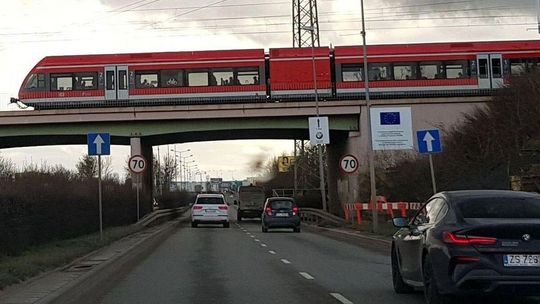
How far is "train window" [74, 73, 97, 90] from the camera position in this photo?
4366 centimetres

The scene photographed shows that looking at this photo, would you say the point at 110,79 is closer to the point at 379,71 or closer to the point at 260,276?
the point at 379,71

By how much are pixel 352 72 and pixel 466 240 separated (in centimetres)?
3598

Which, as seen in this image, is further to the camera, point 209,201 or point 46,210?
point 209,201

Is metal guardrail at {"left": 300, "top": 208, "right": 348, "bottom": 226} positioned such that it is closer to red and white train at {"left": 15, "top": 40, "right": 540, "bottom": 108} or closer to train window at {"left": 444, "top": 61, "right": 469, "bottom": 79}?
red and white train at {"left": 15, "top": 40, "right": 540, "bottom": 108}

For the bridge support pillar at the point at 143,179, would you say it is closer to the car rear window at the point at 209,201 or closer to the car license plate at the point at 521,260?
the car rear window at the point at 209,201

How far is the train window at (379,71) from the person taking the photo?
43.9 m

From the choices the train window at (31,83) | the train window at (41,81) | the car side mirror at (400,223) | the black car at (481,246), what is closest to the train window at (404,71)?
the train window at (41,81)

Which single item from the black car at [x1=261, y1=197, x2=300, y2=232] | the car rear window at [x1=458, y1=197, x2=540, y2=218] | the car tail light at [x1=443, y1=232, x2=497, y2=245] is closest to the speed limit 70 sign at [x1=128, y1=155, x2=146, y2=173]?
the black car at [x1=261, y1=197, x2=300, y2=232]

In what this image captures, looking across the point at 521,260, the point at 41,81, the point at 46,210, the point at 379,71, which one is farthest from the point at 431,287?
the point at 41,81

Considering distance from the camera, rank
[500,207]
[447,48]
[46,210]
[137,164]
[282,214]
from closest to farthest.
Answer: [500,207], [46,210], [137,164], [282,214], [447,48]

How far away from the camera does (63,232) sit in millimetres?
24203

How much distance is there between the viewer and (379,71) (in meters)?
44.2

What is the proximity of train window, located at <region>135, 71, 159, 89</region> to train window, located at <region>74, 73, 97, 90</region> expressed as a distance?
2476mm

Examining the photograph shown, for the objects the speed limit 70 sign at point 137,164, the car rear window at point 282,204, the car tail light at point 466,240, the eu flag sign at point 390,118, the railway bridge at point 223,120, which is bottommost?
the car tail light at point 466,240
